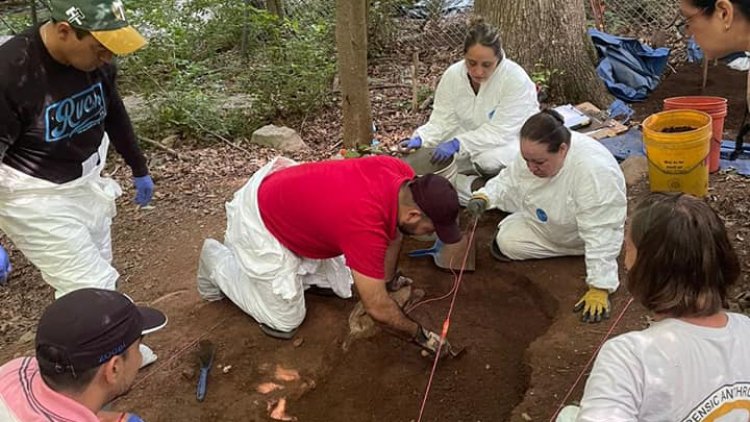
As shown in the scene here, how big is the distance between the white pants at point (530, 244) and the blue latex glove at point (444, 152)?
72 cm

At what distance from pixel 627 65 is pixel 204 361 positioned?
496 cm

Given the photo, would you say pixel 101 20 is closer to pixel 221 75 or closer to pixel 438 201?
pixel 438 201

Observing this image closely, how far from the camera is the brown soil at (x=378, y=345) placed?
118 inches

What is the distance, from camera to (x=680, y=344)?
58.7 inches

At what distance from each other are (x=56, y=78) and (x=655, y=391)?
8.03 feet

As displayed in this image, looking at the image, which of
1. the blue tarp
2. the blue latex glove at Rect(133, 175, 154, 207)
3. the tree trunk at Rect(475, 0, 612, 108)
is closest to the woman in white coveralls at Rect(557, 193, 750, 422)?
the blue latex glove at Rect(133, 175, 154, 207)

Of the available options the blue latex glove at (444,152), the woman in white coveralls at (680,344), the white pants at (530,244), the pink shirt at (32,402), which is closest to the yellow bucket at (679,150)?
the white pants at (530,244)

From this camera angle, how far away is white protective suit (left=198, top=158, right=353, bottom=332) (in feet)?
10.7

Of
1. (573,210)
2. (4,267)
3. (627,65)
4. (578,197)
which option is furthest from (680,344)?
(627,65)

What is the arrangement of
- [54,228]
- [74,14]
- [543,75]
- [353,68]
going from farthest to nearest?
[543,75]
[353,68]
[54,228]
[74,14]

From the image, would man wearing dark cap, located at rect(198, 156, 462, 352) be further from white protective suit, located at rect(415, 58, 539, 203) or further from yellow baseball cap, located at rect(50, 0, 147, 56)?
white protective suit, located at rect(415, 58, 539, 203)

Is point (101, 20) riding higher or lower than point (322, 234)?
higher

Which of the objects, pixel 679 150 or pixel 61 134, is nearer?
pixel 61 134

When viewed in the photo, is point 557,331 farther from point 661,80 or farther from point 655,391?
point 661,80
